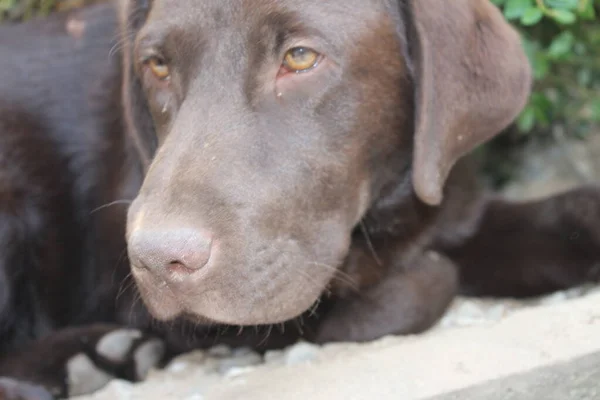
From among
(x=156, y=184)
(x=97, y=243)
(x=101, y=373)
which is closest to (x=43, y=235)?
(x=97, y=243)

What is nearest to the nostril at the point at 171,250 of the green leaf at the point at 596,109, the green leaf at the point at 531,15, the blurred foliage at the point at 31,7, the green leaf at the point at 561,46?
the green leaf at the point at 531,15

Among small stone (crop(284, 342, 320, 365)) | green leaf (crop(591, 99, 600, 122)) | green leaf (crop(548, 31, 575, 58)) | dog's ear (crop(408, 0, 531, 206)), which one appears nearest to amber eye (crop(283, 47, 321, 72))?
dog's ear (crop(408, 0, 531, 206))

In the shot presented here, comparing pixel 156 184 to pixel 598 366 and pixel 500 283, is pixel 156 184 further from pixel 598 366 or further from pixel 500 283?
pixel 500 283

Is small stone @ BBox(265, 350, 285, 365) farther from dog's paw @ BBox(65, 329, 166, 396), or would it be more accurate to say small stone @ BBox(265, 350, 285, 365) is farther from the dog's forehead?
the dog's forehead

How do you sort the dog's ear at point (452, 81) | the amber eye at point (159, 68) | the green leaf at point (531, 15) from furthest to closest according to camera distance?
1. the green leaf at point (531, 15)
2. the amber eye at point (159, 68)
3. the dog's ear at point (452, 81)

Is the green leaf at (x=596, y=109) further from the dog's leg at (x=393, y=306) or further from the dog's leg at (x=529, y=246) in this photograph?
the dog's leg at (x=393, y=306)

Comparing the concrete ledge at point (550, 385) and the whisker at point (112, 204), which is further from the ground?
the concrete ledge at point (550, 385)
